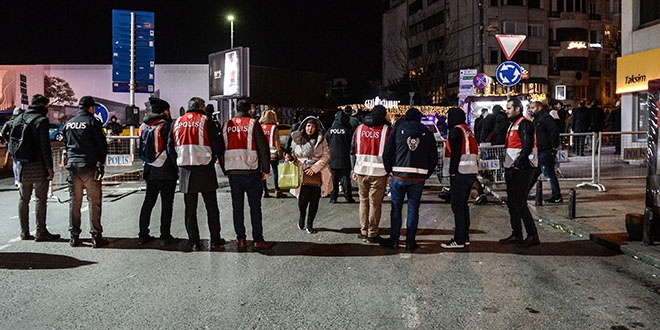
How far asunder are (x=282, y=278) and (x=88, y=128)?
353 centimetres

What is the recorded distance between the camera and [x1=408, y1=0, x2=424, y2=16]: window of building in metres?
73.1

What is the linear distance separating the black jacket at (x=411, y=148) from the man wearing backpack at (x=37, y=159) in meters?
4.70

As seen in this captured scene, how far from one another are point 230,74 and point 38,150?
35.5ft

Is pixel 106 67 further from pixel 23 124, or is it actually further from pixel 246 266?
pixel 246 266

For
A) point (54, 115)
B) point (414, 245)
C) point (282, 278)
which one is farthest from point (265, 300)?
point (54, 115)

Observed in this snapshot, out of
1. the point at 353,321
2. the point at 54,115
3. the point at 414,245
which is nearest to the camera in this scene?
the point at 353,321

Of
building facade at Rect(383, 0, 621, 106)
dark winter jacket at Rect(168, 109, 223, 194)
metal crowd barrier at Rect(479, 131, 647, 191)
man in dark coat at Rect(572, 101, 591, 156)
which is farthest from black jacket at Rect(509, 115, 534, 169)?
building facade at Rect(383, 0, 621, 106)

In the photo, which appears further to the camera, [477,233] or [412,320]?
[477,233]

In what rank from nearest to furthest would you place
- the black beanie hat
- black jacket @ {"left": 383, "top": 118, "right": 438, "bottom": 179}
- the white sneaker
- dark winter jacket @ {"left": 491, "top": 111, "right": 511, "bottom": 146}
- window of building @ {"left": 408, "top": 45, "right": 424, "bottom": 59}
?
1. black jacket @ {"left": 383, "top": 118, "right": 438, "bottom": 179}
2. the white sneaker
3. the black beanie hat
4. dark winter jacket @ {"left": 491, "top": 111, "right": 511, "bottom": 146}
5. window of building @ {"left": 408, "top": 45, "right": 424, "bottom": 59}

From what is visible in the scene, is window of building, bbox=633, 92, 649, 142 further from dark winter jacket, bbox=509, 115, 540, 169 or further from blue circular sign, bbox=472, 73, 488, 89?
dark winter jacket, bbox=509, 115, 540, 169

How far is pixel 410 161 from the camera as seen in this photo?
25.2 ft

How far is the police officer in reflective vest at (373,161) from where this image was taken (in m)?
8.23

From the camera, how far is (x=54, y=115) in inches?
1511

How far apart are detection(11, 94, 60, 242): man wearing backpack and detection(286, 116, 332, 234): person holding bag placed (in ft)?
11.2
